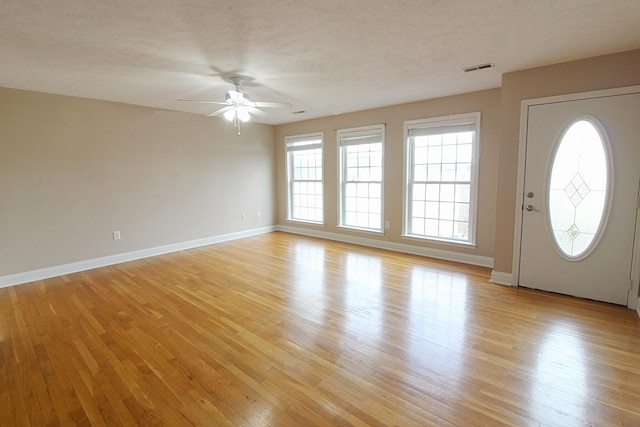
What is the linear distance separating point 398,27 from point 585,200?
265 centimetres

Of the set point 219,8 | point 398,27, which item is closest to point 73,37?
point 219,8

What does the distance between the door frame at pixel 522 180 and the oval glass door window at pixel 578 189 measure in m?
0.26

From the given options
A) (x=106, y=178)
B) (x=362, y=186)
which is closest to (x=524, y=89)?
(x=362, y=186)

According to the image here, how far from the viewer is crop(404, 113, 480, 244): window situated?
4441 mm

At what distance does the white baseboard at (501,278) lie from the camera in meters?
3.64

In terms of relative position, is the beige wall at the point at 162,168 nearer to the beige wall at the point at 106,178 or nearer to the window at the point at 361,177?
the beige wall at the point at 106,178

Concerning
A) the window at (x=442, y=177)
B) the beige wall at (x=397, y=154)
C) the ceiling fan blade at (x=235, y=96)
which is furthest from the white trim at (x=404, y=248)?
the ceiling fan blade at (x=235, y=96)

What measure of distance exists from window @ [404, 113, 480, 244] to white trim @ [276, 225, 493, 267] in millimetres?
221

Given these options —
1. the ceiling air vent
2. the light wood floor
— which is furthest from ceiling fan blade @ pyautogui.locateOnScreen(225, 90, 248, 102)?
the ceiling air vent

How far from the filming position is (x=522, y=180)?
137 inches

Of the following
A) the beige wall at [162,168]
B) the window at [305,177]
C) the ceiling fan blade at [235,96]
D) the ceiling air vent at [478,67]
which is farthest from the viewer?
the window at [305,177]

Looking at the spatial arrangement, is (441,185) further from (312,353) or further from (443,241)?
(312,353)

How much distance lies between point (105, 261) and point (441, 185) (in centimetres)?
529

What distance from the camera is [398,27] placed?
236cm
